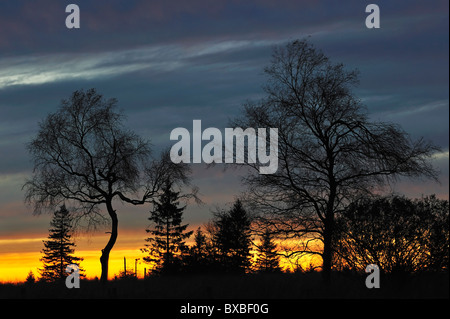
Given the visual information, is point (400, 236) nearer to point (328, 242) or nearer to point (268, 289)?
point (328, 242)

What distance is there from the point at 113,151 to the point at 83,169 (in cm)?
217

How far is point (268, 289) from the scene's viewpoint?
1070 inches

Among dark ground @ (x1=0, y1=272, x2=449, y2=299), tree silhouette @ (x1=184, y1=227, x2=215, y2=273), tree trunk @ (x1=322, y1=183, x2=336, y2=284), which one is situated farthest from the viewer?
tree silhouette @ (x1=184, y1=227, x2=215, y2=273)

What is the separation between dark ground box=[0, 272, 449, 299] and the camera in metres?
25.2

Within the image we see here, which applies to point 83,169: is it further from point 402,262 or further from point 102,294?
point 402,262

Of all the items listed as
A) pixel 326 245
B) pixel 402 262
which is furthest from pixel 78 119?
pixel 402 262

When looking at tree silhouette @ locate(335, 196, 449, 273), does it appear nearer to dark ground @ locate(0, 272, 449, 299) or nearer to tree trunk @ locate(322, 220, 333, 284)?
dark ground @ locate(0, 272, 449, 299)

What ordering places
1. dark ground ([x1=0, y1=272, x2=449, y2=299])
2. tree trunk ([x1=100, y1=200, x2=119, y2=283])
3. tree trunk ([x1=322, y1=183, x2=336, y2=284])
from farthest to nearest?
A: tree trunk ([x1=100, y1=200, x2=119, y2=283]), tree trunk ([x1=322, y1=183, x2=336, y2=284]), dark ground ([x1=0, y1=272, x2=449, y2=299])

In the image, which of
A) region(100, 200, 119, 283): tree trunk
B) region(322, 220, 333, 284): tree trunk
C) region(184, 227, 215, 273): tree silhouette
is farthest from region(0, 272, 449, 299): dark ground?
region(184, 227, 215, 273): tree silhouette

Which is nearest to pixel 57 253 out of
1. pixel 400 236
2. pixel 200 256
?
pixel 200 256

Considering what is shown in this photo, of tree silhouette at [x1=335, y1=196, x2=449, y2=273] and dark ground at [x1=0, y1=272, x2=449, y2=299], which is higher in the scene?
tree silhouette at [x1=335, y1=196, x2=449, y2=273]

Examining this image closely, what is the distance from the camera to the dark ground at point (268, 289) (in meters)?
25.2

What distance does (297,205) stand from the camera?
1147 inches

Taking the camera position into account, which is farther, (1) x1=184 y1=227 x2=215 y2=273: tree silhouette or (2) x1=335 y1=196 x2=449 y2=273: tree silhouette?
(1) x1=184 y1=227 x2=215 y2=273: tree silhouette
